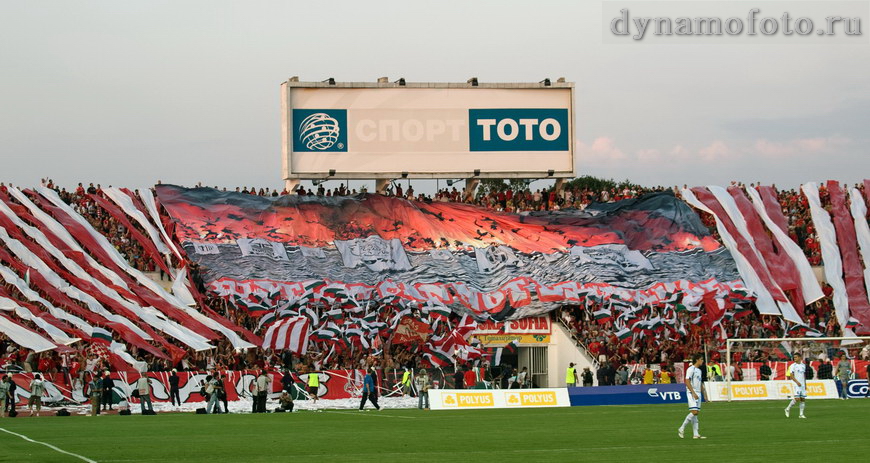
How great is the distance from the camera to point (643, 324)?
5769cm

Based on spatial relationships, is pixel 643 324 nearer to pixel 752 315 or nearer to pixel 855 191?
pixel 752 315

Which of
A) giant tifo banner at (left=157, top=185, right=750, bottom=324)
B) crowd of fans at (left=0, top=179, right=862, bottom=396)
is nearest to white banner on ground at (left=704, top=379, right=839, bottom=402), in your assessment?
crowd of fans at (left=0, top=179, right=862, bottom=396)

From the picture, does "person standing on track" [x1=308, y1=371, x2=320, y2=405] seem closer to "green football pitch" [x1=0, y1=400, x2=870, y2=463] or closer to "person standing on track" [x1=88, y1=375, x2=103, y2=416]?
"green football pitch" [x1=0, y1=400, x2=870, y2=463]

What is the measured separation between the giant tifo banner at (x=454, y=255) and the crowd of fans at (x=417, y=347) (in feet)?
3.23

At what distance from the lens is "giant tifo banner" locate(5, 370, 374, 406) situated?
44.9m

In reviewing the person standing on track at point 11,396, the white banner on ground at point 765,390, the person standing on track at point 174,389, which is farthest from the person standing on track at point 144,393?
the white banner on ground at point 765,390

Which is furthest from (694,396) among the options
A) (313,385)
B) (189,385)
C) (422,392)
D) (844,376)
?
(189,385)

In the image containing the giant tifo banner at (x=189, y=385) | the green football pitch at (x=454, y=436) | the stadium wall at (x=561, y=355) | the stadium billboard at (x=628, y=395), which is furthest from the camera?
the stadium wall at (x=561, y=355)

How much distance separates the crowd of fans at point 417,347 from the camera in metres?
47.9

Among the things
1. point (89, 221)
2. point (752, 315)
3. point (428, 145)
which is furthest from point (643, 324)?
point (89, 221)

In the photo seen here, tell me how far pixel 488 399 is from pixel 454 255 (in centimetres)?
1768

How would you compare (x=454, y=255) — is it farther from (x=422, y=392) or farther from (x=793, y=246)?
(x=793, y=246)

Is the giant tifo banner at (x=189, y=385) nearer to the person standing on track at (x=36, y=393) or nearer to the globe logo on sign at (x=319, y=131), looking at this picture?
the person standing on track at (x=36, y=393)

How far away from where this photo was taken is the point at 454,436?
29.8 meters
